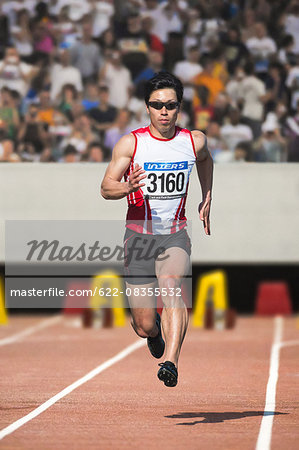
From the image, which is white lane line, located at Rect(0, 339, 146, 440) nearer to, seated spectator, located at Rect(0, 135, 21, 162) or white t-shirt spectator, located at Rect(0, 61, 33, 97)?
seated spectator, located at Rect(0, 135, 21, 162)

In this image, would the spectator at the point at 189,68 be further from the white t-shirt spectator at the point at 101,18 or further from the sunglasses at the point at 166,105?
the sunglasses at the point at 166,105

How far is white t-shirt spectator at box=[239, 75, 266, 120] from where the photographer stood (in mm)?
19906

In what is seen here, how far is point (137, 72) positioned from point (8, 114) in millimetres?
2918

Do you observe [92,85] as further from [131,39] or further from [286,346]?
[286,346]

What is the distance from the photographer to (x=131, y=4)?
21.7 m

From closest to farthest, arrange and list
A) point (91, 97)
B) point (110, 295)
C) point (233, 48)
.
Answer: point (110, 295)
point (91, 97)
point (233, 48)

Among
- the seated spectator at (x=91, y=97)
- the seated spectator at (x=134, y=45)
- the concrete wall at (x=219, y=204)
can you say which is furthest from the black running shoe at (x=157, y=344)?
the seated spectator at (x=134, y=45)

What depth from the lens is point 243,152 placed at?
776 inches

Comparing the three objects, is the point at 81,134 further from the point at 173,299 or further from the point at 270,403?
the point at 173,299

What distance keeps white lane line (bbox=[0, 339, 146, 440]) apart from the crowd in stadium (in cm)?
560

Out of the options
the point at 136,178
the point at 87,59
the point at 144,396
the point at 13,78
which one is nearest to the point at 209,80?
the point at 87,59

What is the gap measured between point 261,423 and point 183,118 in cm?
1304

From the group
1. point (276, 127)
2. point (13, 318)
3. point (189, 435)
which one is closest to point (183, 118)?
point (276, 127)

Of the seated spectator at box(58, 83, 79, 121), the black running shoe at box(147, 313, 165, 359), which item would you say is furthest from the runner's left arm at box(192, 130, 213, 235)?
the seated spectator at box(58, 83, 79, 121)
